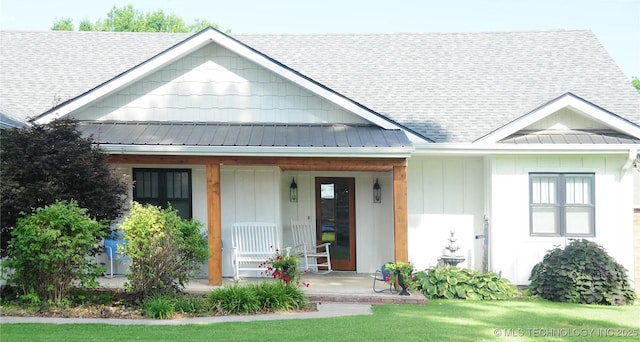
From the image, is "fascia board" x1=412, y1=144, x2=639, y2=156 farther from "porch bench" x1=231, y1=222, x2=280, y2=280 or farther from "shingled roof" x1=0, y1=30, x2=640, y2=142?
"porch bench" x1=231, y1=222, x2=280, y2=280

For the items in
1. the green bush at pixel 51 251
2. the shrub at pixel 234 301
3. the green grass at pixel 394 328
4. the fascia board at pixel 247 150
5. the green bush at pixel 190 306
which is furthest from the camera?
the fascia board at pixel 247 150

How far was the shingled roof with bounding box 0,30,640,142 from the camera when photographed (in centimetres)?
1327

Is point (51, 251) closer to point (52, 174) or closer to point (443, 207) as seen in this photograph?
point (52, 174)

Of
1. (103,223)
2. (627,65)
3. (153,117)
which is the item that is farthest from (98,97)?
(627,65)

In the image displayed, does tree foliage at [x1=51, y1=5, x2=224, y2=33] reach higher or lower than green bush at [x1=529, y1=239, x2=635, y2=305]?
higher

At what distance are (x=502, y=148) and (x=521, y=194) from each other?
41.3 inches

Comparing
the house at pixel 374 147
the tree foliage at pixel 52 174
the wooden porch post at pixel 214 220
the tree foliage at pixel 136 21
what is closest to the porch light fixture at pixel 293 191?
the house at pixel 374 147

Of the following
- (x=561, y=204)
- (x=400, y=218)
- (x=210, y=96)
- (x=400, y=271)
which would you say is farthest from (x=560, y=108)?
(x=210, y=96)

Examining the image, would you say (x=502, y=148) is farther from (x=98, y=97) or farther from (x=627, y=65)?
(x=627, y=65)

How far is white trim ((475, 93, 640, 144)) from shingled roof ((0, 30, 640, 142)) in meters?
0.66

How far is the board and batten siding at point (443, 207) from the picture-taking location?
12883 millimetres

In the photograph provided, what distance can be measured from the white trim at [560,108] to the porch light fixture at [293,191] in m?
4.17

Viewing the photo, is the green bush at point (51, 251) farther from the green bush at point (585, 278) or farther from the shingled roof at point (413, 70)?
the green bush at point (585, 278)

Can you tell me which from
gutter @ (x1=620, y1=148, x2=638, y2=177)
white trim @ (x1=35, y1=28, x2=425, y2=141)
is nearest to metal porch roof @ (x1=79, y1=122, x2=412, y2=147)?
white trim @ (x1=35, y1=28, x2=425, y2=141)
